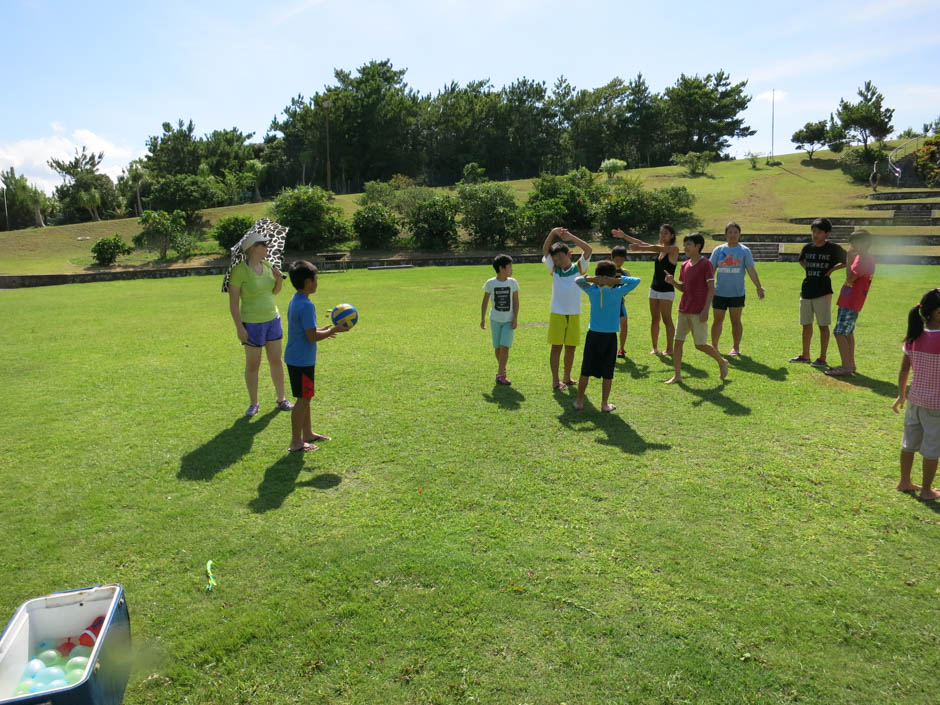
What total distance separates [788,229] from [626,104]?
149 feet

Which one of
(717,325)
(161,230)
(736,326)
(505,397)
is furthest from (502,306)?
(161,230)

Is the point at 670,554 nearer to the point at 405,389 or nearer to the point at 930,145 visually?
the point at 405,389

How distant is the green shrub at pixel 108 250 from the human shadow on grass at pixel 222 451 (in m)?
28.9

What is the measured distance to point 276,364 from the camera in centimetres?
638

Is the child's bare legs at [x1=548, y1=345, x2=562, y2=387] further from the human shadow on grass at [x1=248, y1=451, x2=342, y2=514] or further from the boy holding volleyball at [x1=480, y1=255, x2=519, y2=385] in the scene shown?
the human shadow on grass at [x1=248, y1=451, x2=342, y2=514]

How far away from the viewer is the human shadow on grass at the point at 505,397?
20.8 ft

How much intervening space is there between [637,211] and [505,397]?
944 inches

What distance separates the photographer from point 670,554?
3.55m

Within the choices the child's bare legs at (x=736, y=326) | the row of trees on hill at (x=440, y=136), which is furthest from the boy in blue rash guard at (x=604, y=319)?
the row of trees on hill at (x=440, y=136)

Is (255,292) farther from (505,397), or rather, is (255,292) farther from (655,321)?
(655,321)

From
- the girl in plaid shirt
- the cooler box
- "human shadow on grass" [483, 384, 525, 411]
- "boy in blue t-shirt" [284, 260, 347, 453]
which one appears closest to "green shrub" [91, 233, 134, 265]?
"human shadow on grass" [483, 384, 525, 411]

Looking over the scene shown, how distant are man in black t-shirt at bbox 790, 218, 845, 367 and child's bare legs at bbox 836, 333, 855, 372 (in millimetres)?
379

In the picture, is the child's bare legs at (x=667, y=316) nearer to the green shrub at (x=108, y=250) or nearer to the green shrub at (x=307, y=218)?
the green shrub at (x=307, y=218)

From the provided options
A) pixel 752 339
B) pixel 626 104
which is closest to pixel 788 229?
pixel 752 339
